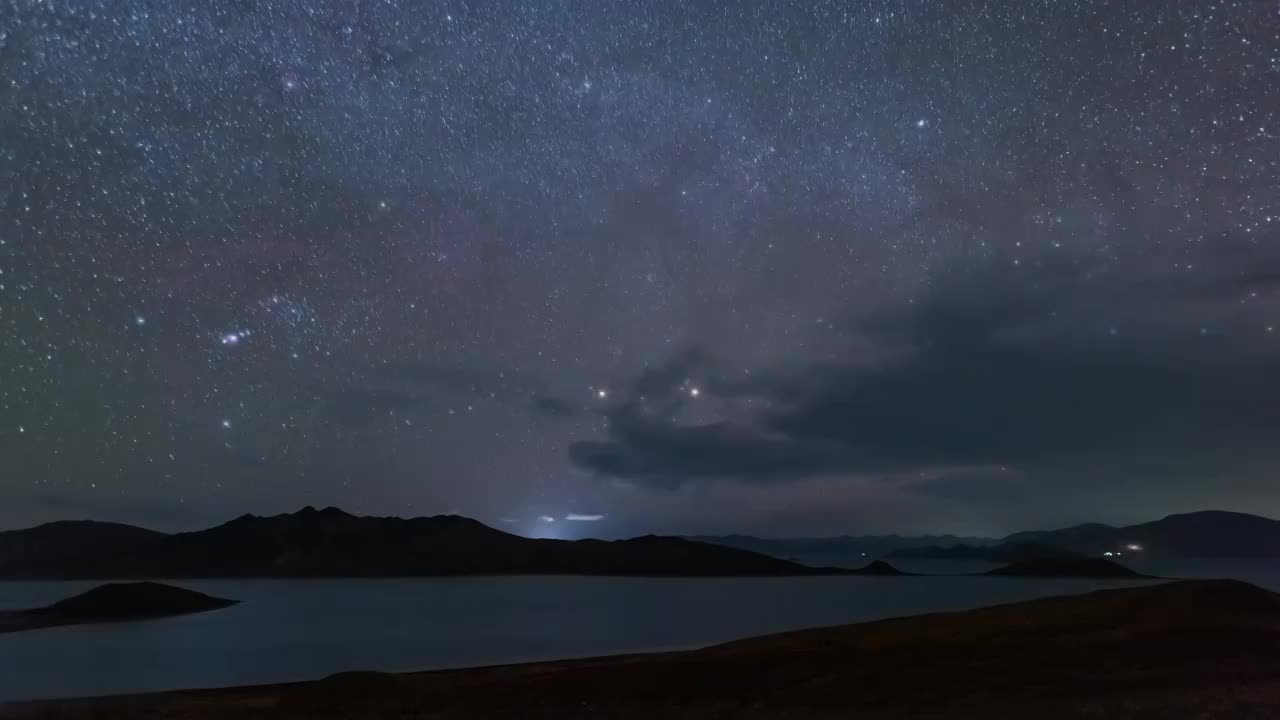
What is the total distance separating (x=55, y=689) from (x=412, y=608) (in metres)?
94.4

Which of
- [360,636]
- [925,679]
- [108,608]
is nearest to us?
[925,679]

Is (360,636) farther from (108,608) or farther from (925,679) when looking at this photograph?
(925,679)

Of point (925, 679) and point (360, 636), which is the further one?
point (360, 636)

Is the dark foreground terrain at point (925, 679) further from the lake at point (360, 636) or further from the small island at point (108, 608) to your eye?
the small island at point (108, 608)

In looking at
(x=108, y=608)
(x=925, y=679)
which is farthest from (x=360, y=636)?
(x=925, y=679)

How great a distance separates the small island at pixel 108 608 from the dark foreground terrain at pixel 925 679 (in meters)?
73.3

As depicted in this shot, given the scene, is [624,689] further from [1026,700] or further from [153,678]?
[153,678]

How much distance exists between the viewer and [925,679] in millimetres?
27781

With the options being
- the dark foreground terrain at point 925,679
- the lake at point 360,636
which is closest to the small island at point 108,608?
the lake at point 360,636

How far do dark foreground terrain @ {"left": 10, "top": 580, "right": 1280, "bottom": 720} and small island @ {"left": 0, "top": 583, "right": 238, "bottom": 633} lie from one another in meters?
73.3

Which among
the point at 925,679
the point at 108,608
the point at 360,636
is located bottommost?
the point at 360,636

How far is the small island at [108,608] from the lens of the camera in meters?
99.1

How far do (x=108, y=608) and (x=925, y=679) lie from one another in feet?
364

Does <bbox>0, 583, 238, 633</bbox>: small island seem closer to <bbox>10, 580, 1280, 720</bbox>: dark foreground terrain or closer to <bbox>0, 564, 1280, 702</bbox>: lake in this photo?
<bbox>0, 564, 1280, 702</bbox>: lake
